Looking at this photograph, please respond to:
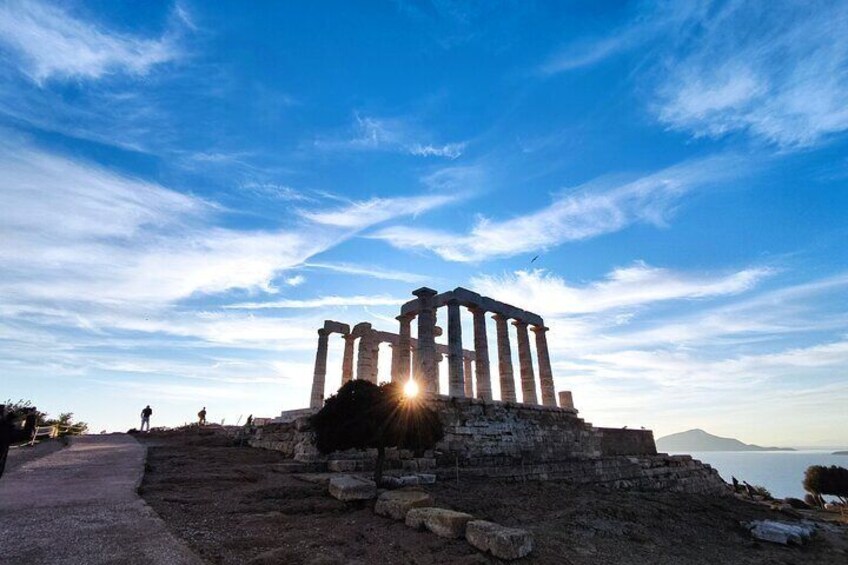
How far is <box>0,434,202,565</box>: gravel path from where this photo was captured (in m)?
4.30

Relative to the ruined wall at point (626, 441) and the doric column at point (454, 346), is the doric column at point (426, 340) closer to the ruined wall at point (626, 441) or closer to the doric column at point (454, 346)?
the doric column at point (454, 346)

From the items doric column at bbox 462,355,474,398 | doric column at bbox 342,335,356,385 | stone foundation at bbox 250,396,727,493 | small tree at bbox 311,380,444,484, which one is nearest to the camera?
small tree at bbox 311,380,444,484

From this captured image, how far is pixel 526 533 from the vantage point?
20.3 feet

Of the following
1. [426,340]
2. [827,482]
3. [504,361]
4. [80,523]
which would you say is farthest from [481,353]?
[827,482]

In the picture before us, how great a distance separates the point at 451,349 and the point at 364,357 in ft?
23.1

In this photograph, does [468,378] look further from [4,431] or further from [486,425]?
[4,431]

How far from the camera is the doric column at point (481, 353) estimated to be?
21.9 metres

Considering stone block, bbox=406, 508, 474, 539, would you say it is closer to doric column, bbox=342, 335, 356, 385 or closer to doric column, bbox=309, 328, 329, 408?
doric column, bbox=309, 328, 329, 408

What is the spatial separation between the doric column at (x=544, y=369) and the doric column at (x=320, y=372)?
42.4ft

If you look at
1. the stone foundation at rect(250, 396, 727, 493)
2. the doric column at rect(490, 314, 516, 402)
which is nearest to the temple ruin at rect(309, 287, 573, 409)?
the doric column at rect(490, 314, 516, 402)

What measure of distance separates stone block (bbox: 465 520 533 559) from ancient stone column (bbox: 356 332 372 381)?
64.6 ft

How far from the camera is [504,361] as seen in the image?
77.0ft

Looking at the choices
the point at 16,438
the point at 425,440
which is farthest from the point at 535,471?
the point at 16,438

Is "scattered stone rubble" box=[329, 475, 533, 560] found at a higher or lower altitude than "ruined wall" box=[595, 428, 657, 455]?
lower
